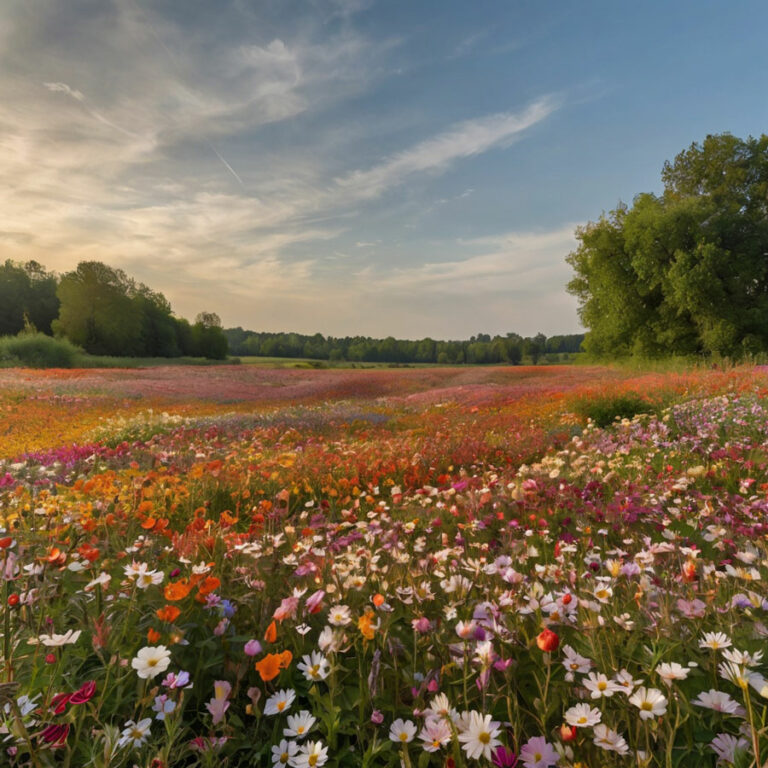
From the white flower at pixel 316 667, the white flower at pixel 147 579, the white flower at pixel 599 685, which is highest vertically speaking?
the white flower at pixel 147 579

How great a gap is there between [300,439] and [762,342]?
30423 millimetres

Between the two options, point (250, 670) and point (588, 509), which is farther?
point (588, 509)

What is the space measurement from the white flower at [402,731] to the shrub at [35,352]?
3539 cm

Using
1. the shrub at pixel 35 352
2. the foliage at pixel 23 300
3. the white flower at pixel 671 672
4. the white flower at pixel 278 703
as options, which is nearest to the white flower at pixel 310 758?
the white flower at pixel 278 703

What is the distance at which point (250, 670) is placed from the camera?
6.86 ft

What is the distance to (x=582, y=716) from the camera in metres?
1.56

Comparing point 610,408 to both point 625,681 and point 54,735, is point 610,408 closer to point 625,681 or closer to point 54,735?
point 625,681

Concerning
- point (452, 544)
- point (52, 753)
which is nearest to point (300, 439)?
point (452, 544)

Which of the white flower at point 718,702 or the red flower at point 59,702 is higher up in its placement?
the red flower at point 59,702

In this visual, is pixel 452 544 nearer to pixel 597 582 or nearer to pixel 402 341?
pixel 597 582

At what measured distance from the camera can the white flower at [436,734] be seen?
5.02 feet

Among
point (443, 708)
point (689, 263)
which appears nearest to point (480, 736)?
point (443, 708)

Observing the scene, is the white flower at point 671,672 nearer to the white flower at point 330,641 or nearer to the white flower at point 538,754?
the white flower at point 538,754

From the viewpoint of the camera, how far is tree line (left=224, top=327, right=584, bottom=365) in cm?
7675
